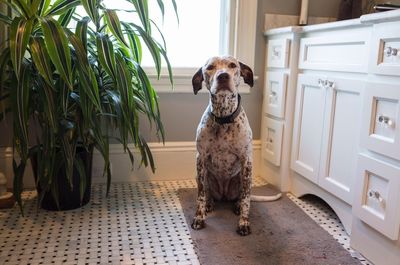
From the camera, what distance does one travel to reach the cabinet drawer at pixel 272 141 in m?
2.32

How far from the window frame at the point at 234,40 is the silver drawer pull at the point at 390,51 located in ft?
3.95

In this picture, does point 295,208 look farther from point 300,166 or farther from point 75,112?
point 75,112

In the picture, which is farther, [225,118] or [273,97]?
[273,97]

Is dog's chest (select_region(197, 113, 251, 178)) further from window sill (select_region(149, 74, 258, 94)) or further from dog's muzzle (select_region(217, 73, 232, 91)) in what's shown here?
window sill (select_region(149, 74, 258, 94))

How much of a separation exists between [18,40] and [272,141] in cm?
162

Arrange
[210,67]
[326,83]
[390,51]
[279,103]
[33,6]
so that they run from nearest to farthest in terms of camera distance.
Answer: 1. [390,51]
2. [33,6]
3. [210,67]
4. [326,83]
5. [279,103]

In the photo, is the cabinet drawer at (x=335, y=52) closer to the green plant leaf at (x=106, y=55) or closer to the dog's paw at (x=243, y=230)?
the dog's paw at (x=243, y=230)

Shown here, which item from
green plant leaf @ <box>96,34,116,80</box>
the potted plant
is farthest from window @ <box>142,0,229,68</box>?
green plant leaf @ <box>96,34,116,80</box>

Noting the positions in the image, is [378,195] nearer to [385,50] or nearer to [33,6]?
[385,50]

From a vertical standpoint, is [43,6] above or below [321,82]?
above

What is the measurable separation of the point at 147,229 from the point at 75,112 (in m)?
0.68

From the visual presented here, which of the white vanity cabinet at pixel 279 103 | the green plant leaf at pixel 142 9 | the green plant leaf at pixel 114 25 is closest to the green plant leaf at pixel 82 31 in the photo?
the green plant leaf at pixel 114 25

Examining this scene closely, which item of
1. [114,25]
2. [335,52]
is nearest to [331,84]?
[335,52]

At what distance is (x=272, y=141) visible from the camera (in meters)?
2.43
